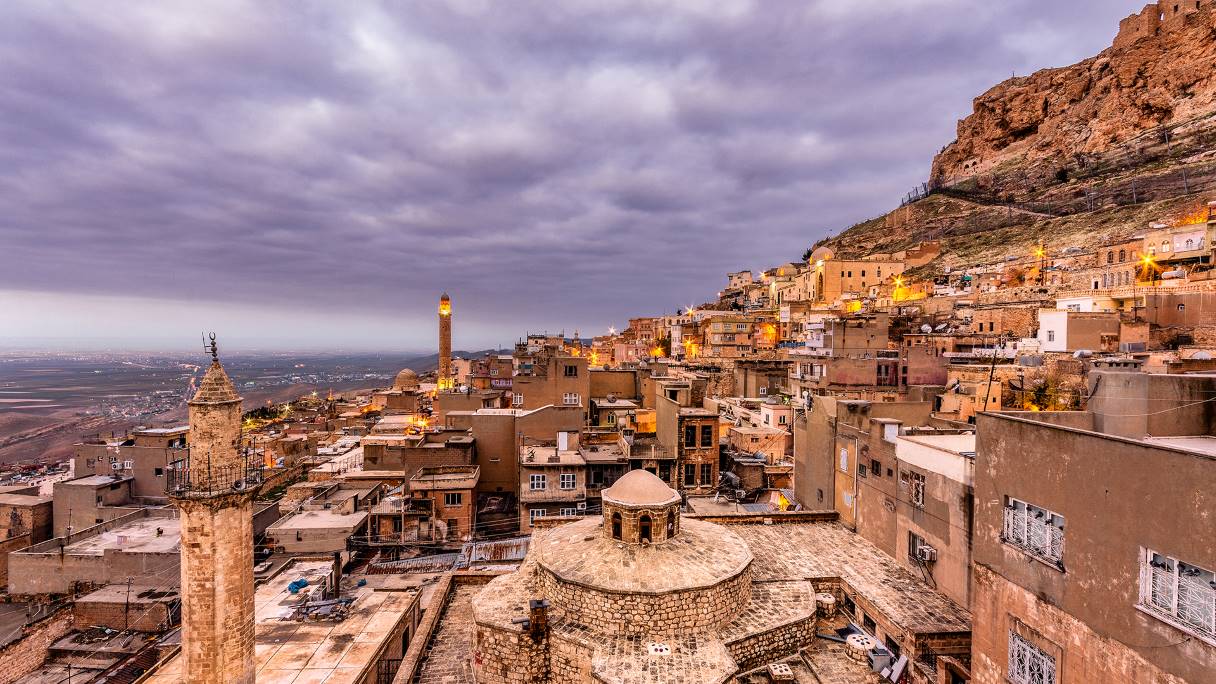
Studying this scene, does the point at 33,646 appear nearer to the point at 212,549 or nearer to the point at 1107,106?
the point at 212,549

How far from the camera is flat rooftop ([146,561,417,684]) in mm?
15195

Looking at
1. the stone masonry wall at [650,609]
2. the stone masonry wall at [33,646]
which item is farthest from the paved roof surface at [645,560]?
the stone masonry wall at [33,646]

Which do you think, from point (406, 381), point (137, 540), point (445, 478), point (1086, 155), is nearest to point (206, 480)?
point (445, 478)

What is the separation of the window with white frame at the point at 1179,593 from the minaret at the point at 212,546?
18213 mm

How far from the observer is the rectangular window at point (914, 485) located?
1638cm

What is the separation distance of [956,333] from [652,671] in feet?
154

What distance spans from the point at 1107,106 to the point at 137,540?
14153 cm

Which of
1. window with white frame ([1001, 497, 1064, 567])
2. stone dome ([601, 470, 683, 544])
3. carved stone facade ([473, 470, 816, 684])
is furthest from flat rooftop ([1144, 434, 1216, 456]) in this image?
stone dome ([601, 470, 683, 544])

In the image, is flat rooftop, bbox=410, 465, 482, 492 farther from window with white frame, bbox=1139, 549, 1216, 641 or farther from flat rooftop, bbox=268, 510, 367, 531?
window with white frame, bbox=1139, 549, 1216, 641

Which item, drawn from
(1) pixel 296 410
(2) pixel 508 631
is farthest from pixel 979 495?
(1) pixel 296 410

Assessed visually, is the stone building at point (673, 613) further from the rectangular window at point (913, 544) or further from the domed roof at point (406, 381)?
the domed roof at point (406, 381)

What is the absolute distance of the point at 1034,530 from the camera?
973 centimetres

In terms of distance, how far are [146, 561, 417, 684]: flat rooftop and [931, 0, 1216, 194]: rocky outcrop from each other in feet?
380

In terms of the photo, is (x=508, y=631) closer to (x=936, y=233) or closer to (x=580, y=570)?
(x=580, y=570)
